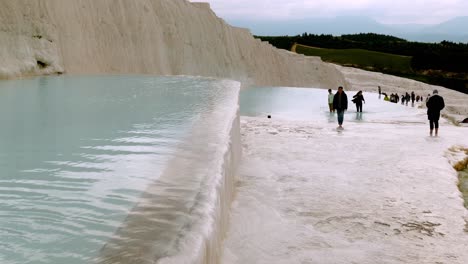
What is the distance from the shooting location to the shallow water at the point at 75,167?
10.6 feet

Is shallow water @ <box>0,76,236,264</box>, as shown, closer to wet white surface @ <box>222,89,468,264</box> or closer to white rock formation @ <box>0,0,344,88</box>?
wet white surface @ <box>222,89,468,264</box>

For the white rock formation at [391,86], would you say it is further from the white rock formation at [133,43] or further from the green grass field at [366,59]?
the white rock formation at [133,43]

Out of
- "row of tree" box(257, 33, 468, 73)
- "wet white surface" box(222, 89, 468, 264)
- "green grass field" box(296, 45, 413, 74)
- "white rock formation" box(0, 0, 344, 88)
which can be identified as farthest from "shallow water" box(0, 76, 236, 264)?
"row of tree" box(257, 33, 468, 73)

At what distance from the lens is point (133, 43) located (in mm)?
A: 27766

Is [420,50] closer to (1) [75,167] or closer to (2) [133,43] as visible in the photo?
(2) [133,43]

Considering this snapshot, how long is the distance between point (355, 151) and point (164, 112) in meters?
3.83

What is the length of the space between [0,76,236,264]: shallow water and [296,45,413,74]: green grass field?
77520mm

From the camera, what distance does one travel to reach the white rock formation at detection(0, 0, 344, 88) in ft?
64.6

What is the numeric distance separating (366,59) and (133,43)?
219 ft

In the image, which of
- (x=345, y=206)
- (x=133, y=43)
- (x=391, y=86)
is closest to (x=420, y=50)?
(x=391, y=86)

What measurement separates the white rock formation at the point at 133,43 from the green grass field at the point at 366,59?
42.2 metres

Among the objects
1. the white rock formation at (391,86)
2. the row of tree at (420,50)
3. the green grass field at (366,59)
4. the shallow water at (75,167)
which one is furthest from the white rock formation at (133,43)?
the row of tree at (420,50)

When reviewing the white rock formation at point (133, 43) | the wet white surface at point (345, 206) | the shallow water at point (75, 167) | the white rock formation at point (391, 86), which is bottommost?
the white rock formation at point (391, 86)

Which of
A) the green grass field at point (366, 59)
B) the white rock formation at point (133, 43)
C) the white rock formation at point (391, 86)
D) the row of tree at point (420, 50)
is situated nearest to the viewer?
the white rock formation at point (133, 43)
